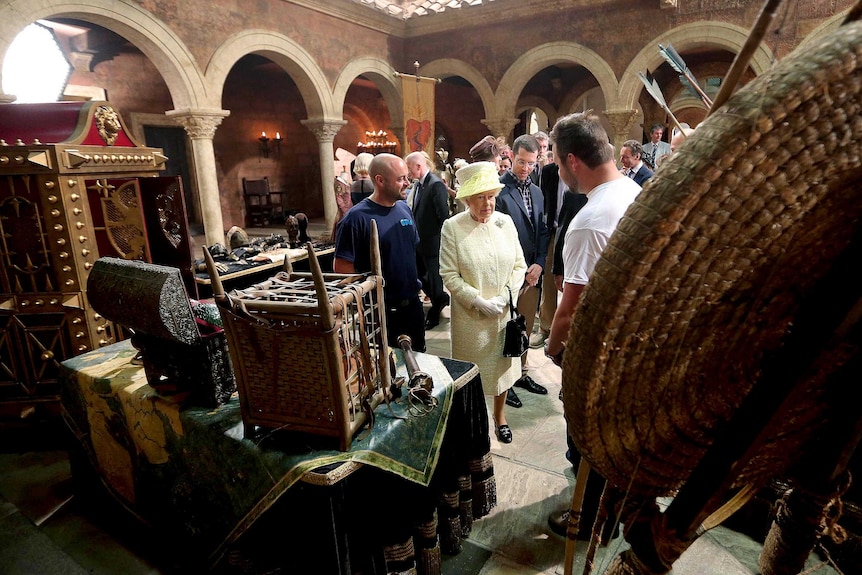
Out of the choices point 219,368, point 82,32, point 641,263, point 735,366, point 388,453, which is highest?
point 82,32

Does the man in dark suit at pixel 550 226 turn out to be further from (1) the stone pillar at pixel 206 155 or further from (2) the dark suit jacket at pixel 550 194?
(1) the stone pillar at pixel 206 155

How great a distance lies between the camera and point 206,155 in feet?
27.7

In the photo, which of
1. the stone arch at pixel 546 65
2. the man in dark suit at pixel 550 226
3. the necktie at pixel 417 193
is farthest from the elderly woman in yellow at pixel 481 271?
the stone arch at pixel 546 65

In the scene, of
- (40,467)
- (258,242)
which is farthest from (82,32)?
(40,467)

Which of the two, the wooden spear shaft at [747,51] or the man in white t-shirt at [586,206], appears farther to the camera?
the man in white t-shirt at [586,206]

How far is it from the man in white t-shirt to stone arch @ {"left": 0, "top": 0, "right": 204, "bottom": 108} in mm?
7004

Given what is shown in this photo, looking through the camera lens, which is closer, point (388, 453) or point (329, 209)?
point (388, 453)

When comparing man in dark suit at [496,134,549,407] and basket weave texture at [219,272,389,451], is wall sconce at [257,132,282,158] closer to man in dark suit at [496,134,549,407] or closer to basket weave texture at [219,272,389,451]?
man in dark suit at [496,134,549,407]

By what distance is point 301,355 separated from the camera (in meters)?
1.57

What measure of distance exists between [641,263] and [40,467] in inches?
164

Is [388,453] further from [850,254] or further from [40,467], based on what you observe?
[40,467]

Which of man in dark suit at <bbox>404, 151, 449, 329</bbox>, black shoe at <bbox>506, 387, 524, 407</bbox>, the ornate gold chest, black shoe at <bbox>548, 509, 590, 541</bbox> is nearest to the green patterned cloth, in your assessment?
black shoe at <bbox>548, 509, 590, 541</bbox>

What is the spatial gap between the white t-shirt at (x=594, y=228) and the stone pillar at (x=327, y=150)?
347 inches

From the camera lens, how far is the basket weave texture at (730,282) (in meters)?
0.52
